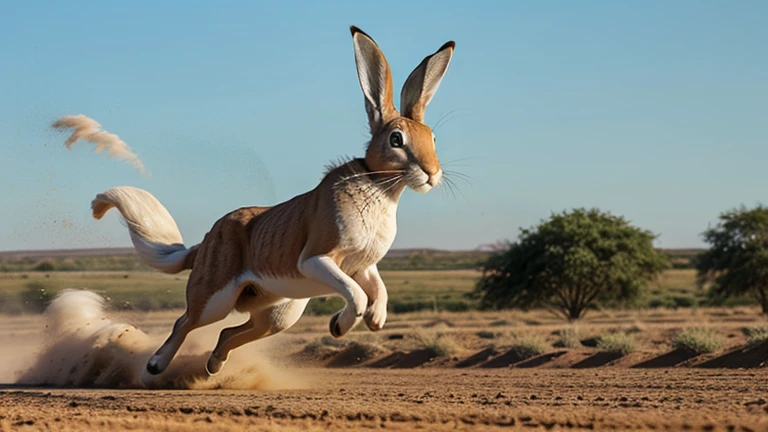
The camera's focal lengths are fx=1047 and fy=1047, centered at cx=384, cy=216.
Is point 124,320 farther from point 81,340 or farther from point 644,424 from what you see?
point 644,424

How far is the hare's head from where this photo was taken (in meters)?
10.3

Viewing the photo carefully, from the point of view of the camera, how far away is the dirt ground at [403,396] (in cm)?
853

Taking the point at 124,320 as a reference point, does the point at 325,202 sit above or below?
above

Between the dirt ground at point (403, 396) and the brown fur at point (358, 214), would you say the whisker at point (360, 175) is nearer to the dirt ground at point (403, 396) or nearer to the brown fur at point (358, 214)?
the brown fur at point (358, 214)

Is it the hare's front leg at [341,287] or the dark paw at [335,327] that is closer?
the hare's front leg at [341,287]

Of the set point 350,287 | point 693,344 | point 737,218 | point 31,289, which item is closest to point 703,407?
point 350,287

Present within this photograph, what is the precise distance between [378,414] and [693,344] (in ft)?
32.9

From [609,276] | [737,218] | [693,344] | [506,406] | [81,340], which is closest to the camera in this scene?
[506,406]

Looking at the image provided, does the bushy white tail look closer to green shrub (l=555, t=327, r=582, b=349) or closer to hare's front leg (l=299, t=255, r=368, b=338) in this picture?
hare's front leg (l=299, t=255, r=368, b=338)

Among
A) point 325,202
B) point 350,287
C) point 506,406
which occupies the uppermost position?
point 325,202

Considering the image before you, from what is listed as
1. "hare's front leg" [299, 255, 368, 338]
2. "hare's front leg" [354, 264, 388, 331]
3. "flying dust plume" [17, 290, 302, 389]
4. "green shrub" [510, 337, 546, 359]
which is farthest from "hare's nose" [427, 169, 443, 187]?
"green shrub" [510, 337, 546, 359]

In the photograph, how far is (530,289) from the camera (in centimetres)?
4406

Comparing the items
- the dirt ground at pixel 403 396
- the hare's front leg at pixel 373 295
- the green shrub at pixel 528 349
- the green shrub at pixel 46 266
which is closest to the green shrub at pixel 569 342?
the green shrub at pixel 528 349

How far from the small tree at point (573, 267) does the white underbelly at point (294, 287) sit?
32375mm
